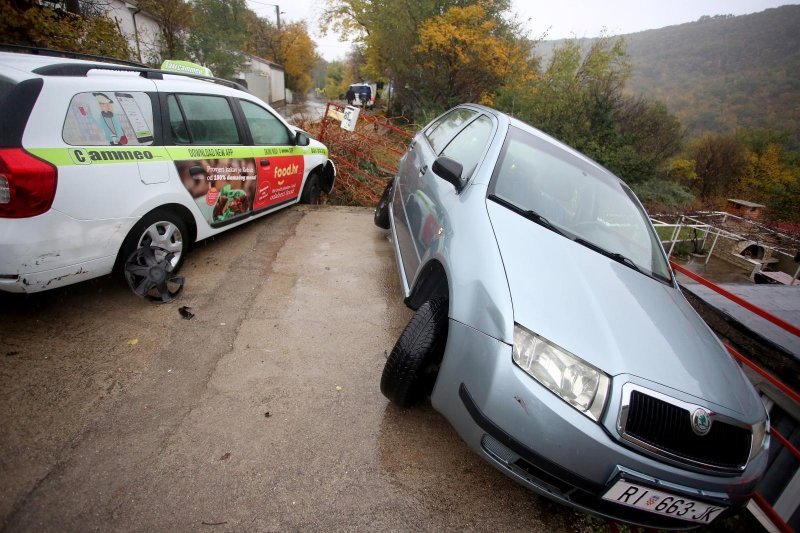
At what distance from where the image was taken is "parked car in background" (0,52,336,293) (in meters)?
2.14

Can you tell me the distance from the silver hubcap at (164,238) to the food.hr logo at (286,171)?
4.87ft

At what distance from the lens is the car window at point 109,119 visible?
2.36 m

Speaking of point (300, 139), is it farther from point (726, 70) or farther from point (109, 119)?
point (726, 70)

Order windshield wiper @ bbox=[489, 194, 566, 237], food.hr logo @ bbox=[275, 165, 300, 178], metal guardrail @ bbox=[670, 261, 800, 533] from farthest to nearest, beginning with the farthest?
food.hr logo @ bbox=[275, 165, 300, 178]
windshield wiper @ bbox=[489, 194, 566, 237]
metal guardrail @ bbox=[670, 261, 800, 533]

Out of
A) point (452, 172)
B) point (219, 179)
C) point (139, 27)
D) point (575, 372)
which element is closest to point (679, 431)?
point (575, 372)

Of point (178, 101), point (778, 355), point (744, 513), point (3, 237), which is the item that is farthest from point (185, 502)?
point (778, 355)

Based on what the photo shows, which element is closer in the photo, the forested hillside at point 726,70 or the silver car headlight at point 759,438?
the silver car headlight at point 759,438

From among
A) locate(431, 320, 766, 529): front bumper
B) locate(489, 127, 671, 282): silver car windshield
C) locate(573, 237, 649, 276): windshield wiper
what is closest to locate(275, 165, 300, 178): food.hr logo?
locate(489, 127, 671, 282): silver car windshield

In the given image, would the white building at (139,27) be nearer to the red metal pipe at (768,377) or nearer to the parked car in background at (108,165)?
the parked car in background at (108,165)

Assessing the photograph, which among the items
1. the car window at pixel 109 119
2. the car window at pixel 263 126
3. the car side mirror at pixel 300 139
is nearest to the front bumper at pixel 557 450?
the car window at pixel 109 119

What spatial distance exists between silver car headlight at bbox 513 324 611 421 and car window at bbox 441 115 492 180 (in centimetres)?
130

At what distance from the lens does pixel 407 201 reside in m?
3.34

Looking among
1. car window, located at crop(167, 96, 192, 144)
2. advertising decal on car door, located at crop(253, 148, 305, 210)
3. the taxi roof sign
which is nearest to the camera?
car window, located at crop(167, 96, 192, 144)

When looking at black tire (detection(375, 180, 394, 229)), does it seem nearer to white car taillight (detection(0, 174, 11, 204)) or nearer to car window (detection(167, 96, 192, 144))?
car window (detection(167, 96, 192, 144))
